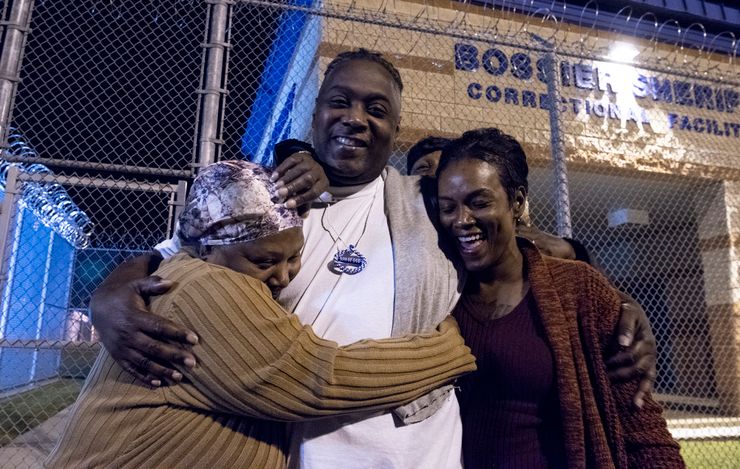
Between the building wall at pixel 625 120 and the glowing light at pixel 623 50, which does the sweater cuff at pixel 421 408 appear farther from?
the glowing light at pixel 623 50

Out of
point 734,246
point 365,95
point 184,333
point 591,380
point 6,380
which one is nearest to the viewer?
point 184,333

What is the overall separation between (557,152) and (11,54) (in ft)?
11.5

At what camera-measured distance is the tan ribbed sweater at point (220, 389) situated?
1.14 metres

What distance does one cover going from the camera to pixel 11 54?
2.79 meters

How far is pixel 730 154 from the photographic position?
6379 millimetres

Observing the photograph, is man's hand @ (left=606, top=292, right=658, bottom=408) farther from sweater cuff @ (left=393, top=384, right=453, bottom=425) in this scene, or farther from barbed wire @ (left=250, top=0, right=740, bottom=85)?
barbed wire @ (left=250, top=0, right=740, bottom=85)

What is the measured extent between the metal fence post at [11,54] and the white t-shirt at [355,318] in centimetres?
213

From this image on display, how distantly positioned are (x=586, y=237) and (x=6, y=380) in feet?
34.9

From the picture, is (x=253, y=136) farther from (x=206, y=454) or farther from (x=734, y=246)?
(x=206, y=454)

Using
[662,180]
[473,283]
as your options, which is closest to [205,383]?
[473,283]

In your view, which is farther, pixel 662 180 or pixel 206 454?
pixel 662 180

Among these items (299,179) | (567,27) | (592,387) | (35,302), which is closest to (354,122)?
(299,179)

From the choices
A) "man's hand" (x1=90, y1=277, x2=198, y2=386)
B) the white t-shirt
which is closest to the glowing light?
the white t-shirt

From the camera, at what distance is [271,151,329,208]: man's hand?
145 centimetres
